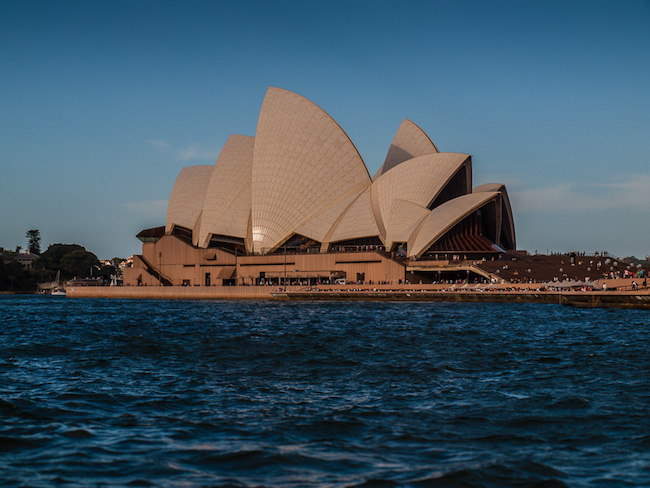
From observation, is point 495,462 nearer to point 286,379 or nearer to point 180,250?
point 286,379

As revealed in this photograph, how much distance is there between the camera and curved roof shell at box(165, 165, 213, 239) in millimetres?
90525

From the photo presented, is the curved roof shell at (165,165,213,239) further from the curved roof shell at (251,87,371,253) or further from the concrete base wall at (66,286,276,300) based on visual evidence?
the curved roof shell at (251,87,371,253)

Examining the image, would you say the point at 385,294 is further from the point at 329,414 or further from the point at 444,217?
the point at 329,414

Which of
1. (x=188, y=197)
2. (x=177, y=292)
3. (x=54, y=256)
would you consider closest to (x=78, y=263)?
(x=54, y=256)

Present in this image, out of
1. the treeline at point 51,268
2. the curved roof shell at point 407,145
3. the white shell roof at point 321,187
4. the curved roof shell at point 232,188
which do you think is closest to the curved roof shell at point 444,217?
the white shell roof at point 321,187

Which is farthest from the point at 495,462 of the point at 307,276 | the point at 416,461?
the point at 307,276

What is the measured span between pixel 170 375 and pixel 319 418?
660cm

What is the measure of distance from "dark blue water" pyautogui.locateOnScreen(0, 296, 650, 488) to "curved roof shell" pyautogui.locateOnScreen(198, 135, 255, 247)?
61171mm

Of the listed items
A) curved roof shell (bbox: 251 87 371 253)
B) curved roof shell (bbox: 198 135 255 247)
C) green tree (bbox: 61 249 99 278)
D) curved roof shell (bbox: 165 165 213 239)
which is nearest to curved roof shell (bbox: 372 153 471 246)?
curved roof shell (bbox: 251 87 371 253)

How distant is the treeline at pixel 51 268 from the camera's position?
130750 millimetres

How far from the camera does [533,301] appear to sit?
54.5 m

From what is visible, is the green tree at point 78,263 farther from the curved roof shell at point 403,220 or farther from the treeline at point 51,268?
the curved roof shell at point 403,220

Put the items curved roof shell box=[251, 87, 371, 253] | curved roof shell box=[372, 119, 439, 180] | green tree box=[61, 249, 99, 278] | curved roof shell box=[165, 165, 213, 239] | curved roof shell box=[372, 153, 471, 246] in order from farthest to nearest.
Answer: green tree box=[61, 249, 99, 278] < curved roof shell box=[165, 165, 213, 239] < curved roof shell box=[372, 119, 439, 180] < curved roof shell box=[251, 87, 371, 253] < curved roof shell box=[372, 153, 471, 246]

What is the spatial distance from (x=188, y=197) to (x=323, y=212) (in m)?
23.4
